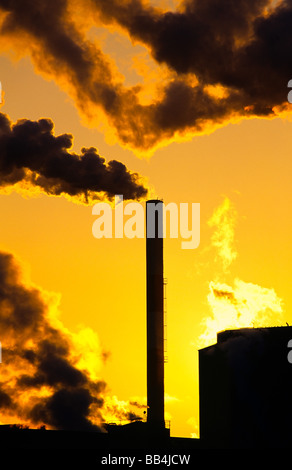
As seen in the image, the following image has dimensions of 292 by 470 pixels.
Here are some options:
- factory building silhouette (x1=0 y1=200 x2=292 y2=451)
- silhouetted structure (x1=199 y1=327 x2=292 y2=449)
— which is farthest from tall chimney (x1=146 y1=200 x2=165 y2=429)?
silhouetted structure (x1=199 y1=327 x2=292 y2=449)

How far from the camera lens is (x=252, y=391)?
41.0 meters

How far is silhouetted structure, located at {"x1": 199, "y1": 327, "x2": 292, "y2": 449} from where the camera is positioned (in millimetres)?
40125

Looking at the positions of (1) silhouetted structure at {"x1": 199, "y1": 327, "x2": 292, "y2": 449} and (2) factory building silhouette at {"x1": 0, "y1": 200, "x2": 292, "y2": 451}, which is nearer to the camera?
(1) silhouetted structure at {"x1": 199, "y1": 327, "x2": 292, "y2": 449}

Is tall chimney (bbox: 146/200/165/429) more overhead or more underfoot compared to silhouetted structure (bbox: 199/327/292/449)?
more overhead

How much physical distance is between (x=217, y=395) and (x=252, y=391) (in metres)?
2.73

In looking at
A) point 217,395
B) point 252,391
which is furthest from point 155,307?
point 252,391

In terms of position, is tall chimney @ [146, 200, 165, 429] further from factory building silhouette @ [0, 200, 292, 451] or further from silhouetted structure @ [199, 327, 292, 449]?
silhouetted structure @ [199, 327, 292, 449]

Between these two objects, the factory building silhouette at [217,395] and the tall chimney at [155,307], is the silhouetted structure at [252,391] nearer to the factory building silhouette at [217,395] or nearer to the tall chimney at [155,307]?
the factory building silhouette at [217,395]

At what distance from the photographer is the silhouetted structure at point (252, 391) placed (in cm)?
4012

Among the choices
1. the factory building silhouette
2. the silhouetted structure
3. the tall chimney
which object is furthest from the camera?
the tall chimney

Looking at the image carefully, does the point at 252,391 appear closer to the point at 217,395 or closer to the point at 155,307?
the point at 217,395
